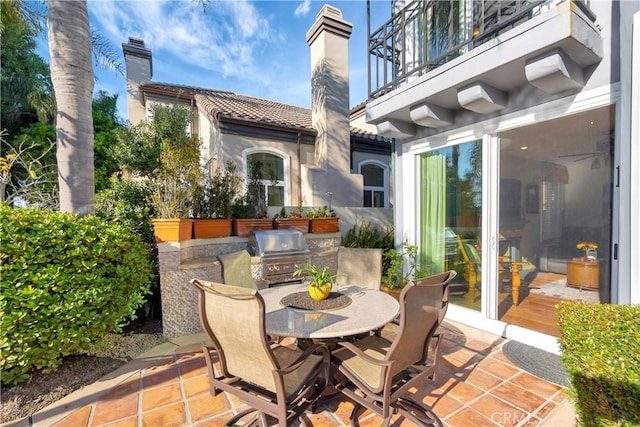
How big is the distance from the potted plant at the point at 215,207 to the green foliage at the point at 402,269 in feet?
9.95

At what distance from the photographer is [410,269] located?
5.35 m

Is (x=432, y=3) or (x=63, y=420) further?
(x=432, y=3)

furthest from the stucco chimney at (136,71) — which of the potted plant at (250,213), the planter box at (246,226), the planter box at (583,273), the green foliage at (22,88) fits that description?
the planter box at (583,273)

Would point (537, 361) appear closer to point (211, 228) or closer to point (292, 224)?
point (292, 224)

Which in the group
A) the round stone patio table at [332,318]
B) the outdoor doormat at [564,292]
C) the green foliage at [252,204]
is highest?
the green foliage at [252,204]

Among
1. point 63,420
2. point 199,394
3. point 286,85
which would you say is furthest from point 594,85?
point 286,85

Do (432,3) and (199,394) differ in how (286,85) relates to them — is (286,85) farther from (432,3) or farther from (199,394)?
(199,394)

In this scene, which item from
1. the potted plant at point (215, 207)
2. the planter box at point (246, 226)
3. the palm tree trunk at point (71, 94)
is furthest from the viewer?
the planter box at point (246, 226)

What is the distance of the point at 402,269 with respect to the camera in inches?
215

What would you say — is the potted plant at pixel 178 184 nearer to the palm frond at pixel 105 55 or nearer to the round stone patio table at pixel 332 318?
the round stone patio table at pixel 332 318

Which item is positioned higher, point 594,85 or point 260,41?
point 260,41

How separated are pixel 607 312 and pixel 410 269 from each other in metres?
3.44

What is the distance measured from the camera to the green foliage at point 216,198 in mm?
4891

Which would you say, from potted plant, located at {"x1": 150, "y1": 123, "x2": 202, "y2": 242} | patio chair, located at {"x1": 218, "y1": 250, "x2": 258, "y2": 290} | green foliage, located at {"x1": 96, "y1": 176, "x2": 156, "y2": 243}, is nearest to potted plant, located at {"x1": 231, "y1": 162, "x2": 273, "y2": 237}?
potted plant, located at {"x1": 150, "y1": 123, "x2": 202, "y2": 242}
